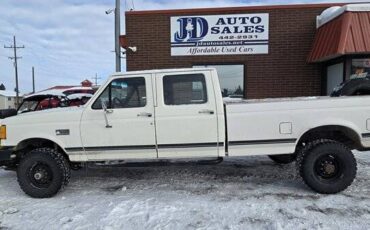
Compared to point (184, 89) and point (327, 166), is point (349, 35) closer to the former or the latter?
point (327, 166)

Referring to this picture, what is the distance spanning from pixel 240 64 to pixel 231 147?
283 inches

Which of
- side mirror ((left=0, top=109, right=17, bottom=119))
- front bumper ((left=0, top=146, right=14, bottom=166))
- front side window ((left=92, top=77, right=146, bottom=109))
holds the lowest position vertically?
front bumper ((left=0, top=146, right=14, bottom=166))

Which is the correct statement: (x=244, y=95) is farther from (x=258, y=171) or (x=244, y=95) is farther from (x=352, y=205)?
(x=352, y=205)

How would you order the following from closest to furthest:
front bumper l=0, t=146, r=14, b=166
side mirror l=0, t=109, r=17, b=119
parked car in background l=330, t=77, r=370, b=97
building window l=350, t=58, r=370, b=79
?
1. front bumper l=0, t=146, r=14, b=166
2. parked car in background l=330, t=77, r=370, b=97
3. side mirror l=0, t=109, r=17, b=119
4. building window l=350, t=58, r=370, b=79

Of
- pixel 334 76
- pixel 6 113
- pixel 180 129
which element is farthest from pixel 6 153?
pixel 334 76

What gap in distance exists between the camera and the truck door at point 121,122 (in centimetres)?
605

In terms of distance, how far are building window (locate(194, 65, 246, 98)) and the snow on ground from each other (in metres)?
5.59

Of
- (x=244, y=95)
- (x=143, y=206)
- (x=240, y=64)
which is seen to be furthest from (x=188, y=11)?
(x=143, y=206)

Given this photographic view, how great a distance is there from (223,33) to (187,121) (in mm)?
7285

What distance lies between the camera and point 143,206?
5484 millimetres

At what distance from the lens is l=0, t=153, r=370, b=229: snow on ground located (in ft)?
15.9

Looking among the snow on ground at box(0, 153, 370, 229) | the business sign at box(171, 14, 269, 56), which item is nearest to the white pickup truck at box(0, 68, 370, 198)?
the snow on ground at box(0, 153, 370, 229)

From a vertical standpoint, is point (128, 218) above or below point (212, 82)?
below

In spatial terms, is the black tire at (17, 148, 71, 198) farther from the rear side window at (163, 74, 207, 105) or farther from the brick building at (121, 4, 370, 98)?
the brick building at (121, 4, 370, 98)
